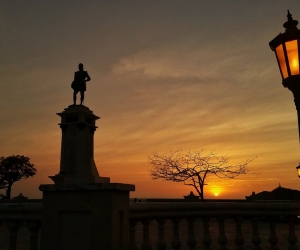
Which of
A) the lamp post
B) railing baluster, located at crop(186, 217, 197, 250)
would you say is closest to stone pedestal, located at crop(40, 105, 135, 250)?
railing baluster, located at crop(186, 217, 197, 250)

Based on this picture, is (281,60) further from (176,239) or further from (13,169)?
(13,169)

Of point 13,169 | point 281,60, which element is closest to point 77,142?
point 281,60

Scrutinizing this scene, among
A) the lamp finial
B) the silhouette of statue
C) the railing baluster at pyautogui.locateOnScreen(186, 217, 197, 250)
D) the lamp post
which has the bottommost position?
the railing baluster at pyautogui.locateOnScreen(186, 217, 197, 250)

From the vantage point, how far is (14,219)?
13.3 feet

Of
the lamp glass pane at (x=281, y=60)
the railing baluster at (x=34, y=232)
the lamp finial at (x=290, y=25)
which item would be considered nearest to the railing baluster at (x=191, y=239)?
the railing baluster at (x=34, y=232)

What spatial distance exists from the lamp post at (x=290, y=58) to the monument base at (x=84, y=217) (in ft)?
8.06

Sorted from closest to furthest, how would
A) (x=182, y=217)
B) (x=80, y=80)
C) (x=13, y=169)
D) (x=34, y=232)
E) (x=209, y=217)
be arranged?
(x=34, y=232) → (x=182, y=217) → (x=209, y=217) → (x=80, y=80) → (x=13, y=169)

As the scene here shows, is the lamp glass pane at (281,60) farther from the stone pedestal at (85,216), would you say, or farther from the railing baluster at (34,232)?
the railing baluster at (34,232)

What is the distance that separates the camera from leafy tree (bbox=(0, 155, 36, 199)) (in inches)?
2074

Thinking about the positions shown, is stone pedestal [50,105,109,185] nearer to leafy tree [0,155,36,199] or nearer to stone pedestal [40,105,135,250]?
stone pedestal [40,105,135,250]

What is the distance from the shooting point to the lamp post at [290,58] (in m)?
3.95

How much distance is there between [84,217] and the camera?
3.50 metres

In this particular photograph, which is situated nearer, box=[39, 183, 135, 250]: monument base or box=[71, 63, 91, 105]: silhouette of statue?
box=[39, 183, 135, 250]: monument base

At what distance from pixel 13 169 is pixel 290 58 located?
56628 millimetres
